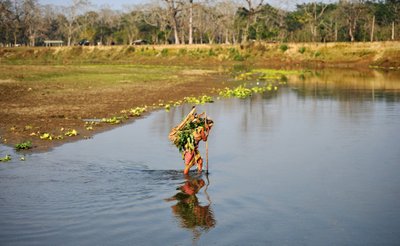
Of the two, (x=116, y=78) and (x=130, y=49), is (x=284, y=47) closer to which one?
(x=130, y=49)

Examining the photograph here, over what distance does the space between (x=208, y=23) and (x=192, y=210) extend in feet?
350

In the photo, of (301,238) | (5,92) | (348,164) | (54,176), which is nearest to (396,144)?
(348,164)

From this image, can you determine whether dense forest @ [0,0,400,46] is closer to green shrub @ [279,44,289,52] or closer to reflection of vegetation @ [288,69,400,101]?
green shrub @ [279,44,289,52]

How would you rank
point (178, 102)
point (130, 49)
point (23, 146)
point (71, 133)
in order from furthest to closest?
point (130, 49) → point (178, 102) → point (71, 133) → point (23, 146)

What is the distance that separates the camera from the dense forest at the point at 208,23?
84.1 m

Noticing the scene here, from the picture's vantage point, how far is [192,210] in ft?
39.3

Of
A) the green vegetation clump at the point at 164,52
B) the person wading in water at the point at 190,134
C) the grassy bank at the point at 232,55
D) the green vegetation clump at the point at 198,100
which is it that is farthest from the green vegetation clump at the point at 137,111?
the green vegetation clump at the point at 164,52

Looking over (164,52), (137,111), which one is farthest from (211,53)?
(137,111)

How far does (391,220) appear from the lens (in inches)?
447

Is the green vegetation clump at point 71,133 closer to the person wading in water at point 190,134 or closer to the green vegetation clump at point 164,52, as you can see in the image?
the person wading in water at point 190,134

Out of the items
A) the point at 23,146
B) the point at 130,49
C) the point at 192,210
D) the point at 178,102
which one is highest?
the point at 130,49

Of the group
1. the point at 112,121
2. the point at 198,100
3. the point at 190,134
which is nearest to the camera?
the point at 190,134

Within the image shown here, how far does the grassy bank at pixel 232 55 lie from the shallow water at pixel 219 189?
4309cm

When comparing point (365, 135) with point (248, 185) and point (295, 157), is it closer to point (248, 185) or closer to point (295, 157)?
point (295, 157)
